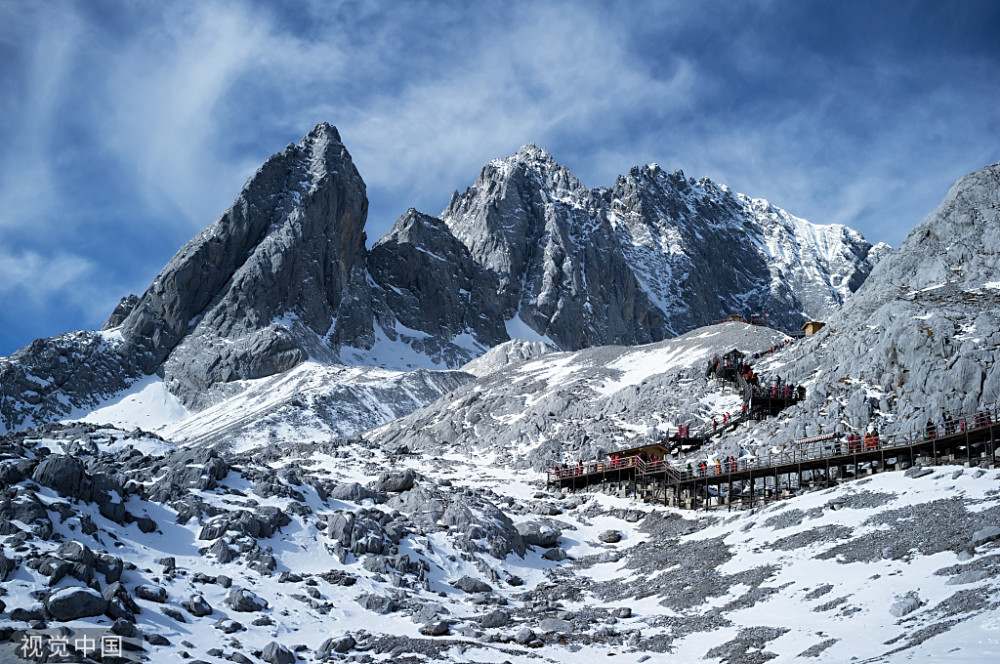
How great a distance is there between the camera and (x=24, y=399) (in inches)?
6708

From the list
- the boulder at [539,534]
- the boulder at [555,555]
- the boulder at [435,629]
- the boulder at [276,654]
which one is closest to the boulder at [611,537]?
the boulder at [539,534]

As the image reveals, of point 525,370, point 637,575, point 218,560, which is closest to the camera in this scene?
point 218,560

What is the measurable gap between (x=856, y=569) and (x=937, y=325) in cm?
3533

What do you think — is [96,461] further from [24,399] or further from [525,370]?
[24,399]

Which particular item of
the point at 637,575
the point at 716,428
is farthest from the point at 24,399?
the point at 637,575

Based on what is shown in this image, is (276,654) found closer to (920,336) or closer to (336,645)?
(336,645)

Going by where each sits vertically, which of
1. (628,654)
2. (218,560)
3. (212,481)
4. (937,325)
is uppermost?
(937,325)

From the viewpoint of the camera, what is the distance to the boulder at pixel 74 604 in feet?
92.9

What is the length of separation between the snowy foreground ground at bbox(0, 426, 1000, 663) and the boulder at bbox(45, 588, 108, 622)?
14.7 inches

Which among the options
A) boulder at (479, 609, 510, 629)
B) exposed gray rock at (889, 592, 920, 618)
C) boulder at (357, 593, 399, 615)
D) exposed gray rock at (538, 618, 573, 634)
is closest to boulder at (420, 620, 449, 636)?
boulder at (479, 609, 510, 629)

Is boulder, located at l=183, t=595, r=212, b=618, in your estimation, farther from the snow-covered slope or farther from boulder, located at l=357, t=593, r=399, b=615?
the snow-covered slope

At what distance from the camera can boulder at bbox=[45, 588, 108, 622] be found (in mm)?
28312

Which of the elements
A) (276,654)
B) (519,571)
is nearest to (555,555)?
(519,571)

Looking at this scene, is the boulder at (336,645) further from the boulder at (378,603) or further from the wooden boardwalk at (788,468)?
the wooden boardwalk at (788,468)
